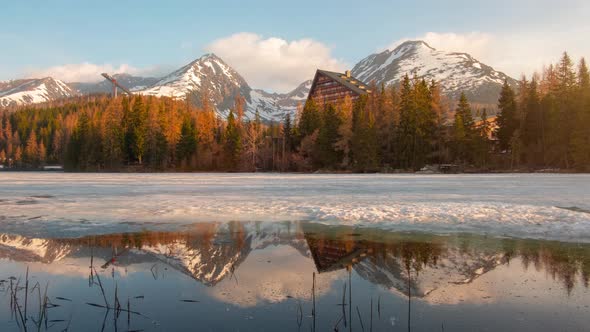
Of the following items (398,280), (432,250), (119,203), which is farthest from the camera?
(119,203)

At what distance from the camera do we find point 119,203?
64.3 ft

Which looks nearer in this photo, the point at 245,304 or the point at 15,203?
the point at 245,304

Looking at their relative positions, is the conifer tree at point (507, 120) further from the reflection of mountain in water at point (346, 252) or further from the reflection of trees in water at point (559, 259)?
the reflection of mountain in water at point (346, 252)

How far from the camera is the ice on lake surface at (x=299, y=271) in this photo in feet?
18.4

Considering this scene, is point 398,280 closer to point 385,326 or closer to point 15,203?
point 385,326

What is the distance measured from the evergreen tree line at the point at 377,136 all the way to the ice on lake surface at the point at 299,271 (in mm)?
56470

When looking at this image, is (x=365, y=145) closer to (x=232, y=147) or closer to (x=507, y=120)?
(x=507, y=120)

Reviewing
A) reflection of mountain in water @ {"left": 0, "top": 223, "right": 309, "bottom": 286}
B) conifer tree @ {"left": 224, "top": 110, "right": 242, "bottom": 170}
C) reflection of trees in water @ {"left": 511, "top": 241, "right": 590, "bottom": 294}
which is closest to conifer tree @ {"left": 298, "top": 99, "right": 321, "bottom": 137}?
conifer tree @ {"left": 224, "top": 110, "right": 242, "bottom": 170}

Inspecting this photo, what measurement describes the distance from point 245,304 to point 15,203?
61.9 feet

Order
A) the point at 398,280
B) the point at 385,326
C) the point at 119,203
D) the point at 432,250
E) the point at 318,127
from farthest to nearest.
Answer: the point at 318,127 < the point at 119,203 < the point at 432,250 < the point at 398,280 < the point at 385,326

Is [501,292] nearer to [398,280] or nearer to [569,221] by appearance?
[398,280]

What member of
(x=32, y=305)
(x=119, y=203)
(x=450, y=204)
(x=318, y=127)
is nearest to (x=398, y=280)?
(x=32, y=305)

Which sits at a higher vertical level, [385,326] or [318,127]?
[318,127]

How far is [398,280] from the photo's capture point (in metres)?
7.45
